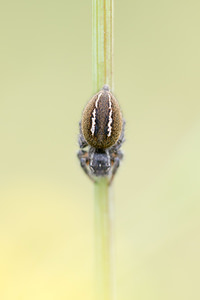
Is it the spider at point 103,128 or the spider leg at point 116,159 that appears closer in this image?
the spider at point 103,128

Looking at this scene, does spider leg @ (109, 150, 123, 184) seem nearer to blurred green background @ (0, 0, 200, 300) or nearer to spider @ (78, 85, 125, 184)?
spider @ (78, 85, 125, 184)

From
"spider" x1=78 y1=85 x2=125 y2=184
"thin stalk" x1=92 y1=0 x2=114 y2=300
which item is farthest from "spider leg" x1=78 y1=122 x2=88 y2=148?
"thin stalk" x1=92 y1=0 x2=114 y2=300
